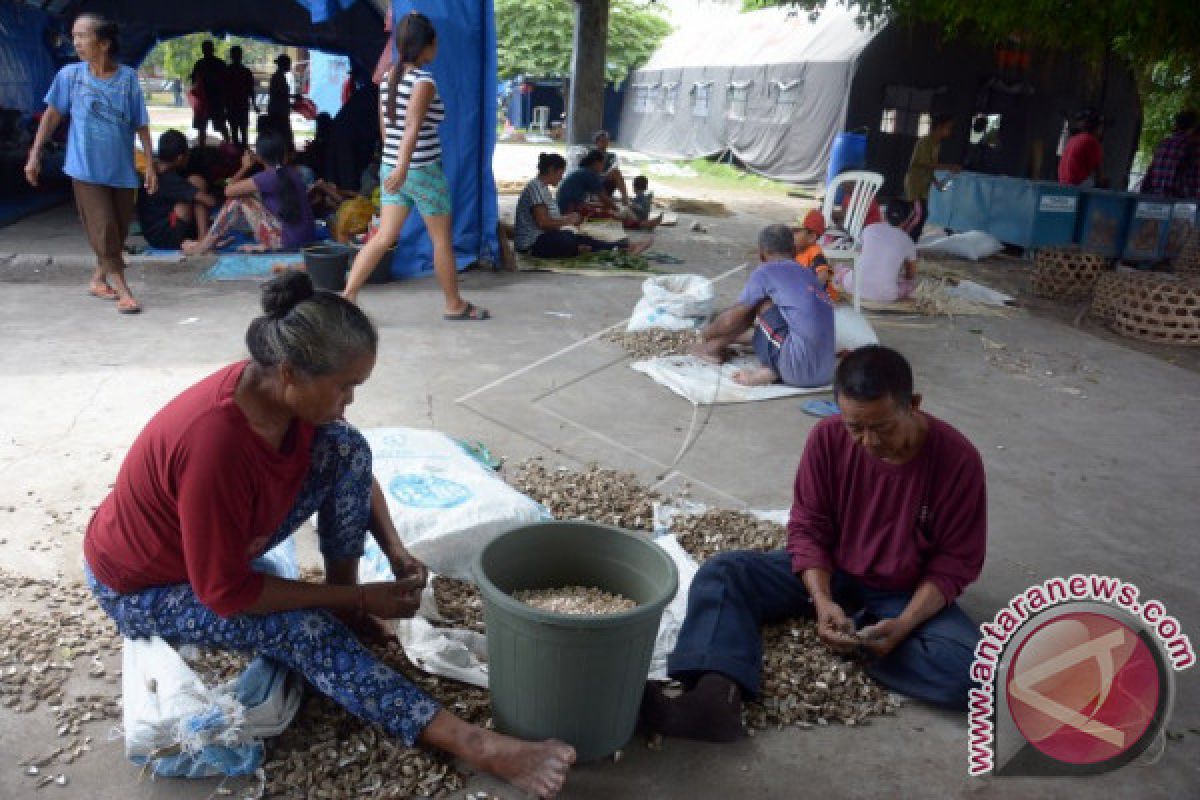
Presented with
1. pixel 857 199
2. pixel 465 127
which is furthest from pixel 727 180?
pixel 465 127

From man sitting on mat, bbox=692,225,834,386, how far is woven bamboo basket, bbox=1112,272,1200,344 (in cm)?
298

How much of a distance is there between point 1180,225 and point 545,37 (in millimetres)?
22480

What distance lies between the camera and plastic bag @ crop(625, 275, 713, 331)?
5.26 meters

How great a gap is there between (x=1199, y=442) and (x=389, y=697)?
3977mm

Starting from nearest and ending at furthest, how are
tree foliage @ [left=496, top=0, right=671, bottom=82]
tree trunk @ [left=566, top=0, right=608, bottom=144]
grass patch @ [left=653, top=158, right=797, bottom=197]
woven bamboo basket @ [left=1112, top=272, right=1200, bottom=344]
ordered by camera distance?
1. woven bamboo basket @ [left=1112, top=272, right=1200, bottom=344]
2. tree trunk @ [left=566, top=0, right=608, bottom=144]
3. grass patch @ [left=653, top=158, right=797, bottom=197]
4. tree foliage @ [left=496, top=0, right=671, bottom=82]

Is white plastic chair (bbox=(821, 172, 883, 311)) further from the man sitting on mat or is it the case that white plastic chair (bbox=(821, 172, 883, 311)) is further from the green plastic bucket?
the green plastic bucket

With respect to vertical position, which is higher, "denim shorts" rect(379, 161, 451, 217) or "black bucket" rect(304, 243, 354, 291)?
"denim shorts" rect(379, 161, 451, 217)

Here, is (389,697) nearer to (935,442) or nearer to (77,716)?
(77,716)

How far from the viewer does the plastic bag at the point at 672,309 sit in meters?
5.26

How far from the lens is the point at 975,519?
2.19 metres

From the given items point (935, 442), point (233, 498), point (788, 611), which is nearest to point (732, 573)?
point (788, 611)

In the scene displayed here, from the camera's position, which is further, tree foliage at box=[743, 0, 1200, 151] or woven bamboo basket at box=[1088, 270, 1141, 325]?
tree foliage at box=[743, 0, 1200, 151]

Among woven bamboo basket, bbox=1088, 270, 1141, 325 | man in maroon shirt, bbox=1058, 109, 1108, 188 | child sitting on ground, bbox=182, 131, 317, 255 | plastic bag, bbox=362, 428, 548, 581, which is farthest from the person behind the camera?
man in maroon shirt, bbox=1058, 109, 1108, 188

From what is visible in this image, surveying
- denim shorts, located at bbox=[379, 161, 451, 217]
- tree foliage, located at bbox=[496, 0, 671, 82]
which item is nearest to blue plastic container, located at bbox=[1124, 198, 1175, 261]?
denim shorts, located at bbox=[379, 161, 451, 217]
